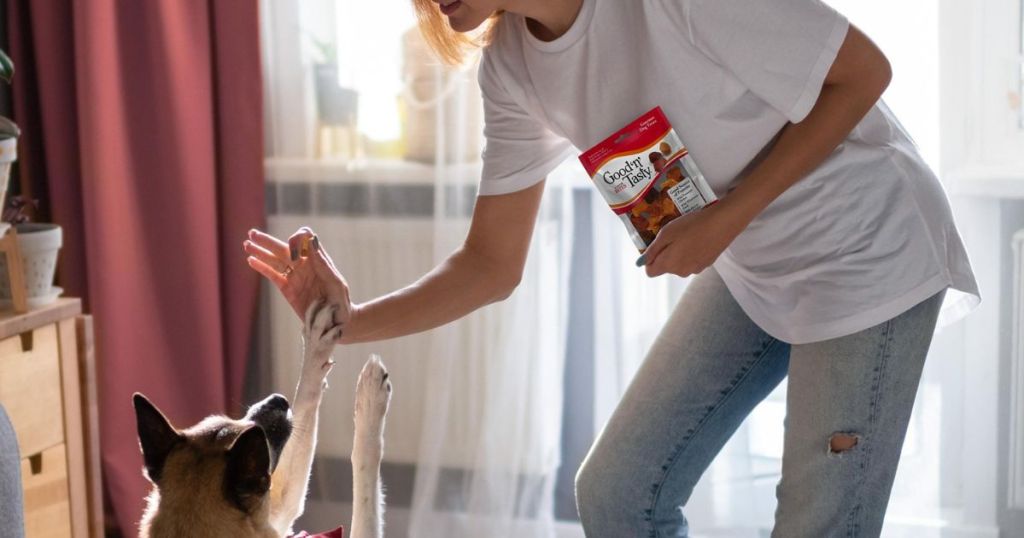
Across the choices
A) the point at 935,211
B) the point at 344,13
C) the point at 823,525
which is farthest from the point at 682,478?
the point at 344,13

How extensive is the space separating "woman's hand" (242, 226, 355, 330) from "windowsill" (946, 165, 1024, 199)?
1.47 meters

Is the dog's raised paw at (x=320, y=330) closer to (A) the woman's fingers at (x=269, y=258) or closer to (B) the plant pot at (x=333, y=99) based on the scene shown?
(A) the woman's fingers at (x=269, y=258)

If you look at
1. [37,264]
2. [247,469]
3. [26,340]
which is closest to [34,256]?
[37,264]

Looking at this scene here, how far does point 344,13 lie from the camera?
267cm

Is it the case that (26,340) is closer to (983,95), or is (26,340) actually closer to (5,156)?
(5,156)

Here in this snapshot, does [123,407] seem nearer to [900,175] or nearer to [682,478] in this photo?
[682,478]

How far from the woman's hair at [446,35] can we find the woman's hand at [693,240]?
0.38m

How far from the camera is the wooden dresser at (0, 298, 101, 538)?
2084mm

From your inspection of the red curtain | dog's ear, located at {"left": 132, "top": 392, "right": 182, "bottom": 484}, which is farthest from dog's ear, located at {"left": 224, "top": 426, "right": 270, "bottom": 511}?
the red curtain

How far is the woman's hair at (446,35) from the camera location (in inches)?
59.6

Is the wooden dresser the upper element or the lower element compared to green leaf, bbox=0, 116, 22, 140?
lower

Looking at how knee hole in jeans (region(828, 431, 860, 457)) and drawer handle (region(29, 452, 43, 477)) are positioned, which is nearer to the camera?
knee hole in jeans (region(828, 431, 860, 457))

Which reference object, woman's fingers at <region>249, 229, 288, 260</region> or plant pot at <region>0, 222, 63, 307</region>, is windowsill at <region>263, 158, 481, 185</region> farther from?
woman's fingers at <region>249, 229, 288, 260</region>

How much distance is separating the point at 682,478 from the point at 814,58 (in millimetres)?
584
